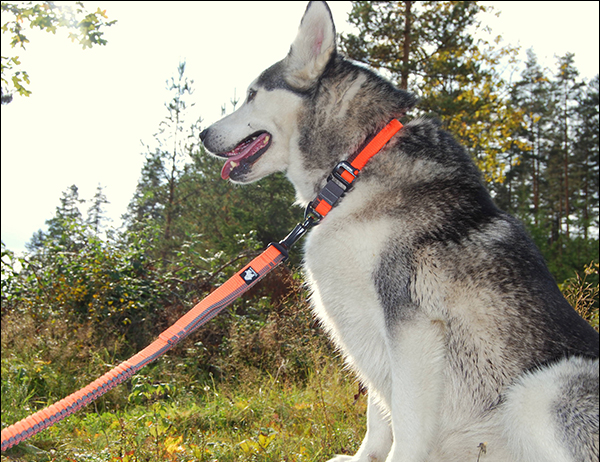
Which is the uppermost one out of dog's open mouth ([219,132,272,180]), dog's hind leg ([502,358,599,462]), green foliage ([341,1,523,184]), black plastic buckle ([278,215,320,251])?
green foliage ([341,1,523,184])

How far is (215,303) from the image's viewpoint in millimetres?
2090

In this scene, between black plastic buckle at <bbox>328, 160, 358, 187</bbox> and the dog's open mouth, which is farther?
the dog's open mouth

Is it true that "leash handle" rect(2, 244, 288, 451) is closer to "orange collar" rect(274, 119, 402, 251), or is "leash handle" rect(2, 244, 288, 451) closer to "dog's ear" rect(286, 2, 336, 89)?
"orange collar" rect(274, 119, 402, 251)

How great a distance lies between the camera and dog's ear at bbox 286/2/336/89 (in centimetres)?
254

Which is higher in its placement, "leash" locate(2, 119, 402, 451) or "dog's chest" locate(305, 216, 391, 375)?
"leash" locate(2, 119, 402, 451)

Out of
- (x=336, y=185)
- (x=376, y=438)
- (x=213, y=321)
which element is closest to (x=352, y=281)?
(x=336, y=185)

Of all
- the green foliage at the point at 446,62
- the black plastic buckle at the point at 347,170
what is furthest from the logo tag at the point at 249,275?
the green foliage at the point at 446,62

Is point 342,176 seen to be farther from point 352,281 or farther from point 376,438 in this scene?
point 376,438

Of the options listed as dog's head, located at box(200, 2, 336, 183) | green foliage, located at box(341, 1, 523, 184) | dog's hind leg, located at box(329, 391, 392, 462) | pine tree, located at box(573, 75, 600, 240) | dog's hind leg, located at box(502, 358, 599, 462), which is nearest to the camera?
dog's hind leg, located at box(502, 358, 599, 462)

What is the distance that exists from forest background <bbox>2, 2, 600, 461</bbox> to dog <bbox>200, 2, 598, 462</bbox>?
21.3 inches

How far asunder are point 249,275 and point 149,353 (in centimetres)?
58

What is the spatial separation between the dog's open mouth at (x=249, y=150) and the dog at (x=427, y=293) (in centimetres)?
7

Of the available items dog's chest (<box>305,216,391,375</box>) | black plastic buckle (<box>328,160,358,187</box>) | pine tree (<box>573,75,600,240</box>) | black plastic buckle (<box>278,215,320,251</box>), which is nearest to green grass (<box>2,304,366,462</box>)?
dog's chest (<box>305,216,391,375</box>)

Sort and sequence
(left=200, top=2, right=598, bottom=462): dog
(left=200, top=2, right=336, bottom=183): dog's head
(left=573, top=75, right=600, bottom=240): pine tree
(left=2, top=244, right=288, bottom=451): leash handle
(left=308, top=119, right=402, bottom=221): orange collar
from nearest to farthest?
(left=2, top=244, right=288, bottom=451): leash handle
(left=200, top=2, right=598, bottom=462): dog
(left=308, top=119, right=402, bottom=221): orange collar
(left=200, top=2, right=336, bottom=183): dog's head
(left=573, top=75, right=600, bottom=240): pine tree
